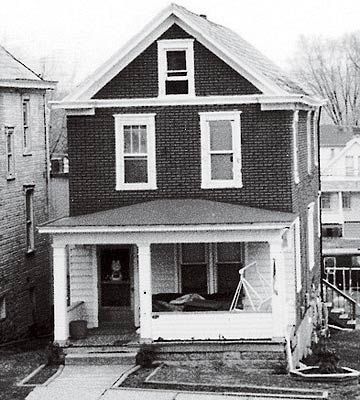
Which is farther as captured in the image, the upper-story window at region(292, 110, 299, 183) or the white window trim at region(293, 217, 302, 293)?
the white window trim at region(293, 217, 302, 293)

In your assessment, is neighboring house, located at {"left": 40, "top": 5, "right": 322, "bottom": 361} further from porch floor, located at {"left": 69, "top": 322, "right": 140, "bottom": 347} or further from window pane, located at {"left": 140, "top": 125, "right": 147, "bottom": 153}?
porch floor, located at {"left": 69, "top": 322, "right": 140, "bottom": 347}

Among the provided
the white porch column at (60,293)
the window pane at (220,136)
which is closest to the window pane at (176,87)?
the window pane at (220,136)

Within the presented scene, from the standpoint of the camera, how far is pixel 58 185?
138 ft

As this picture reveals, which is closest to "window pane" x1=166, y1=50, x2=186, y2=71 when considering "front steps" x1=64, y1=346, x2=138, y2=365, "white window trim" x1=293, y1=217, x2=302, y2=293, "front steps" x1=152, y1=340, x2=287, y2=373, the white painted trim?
the white painted trim

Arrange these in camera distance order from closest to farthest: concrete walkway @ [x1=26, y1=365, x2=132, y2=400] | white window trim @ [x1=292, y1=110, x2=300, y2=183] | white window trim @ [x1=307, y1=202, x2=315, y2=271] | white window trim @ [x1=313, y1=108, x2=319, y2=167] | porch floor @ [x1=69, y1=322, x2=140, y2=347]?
concrete walkway @ [x1=26, y1=365, x2=132, y2=400], porch floor @ [x1=69, y1=322, x2=140, y2=347], white window trim @ [x1=292, y1=110, x2=300, y2=183], white window trim @ [x1=307, y1=202, x2=315, y2=271], white window trim @ [x1=313, y1=108, x2=319, y2=167]

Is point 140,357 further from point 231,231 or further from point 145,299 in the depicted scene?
point 231,231

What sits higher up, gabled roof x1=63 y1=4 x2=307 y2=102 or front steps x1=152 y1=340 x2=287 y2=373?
gabled roof x1=63 y1=4 x2=307 y2=102

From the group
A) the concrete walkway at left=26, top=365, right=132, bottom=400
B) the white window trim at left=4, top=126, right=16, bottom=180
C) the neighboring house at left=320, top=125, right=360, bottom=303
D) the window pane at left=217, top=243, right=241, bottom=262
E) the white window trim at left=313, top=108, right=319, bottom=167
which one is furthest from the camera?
the neighboring house at left=320, top=125, right=360, bottom=303

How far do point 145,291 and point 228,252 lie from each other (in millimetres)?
3374

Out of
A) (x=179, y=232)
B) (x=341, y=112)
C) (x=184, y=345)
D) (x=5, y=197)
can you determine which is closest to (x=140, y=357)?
(x=184, y=345)

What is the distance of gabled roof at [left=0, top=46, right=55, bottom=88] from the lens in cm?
3259

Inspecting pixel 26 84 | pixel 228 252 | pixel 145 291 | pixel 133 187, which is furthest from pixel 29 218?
pixel 145 291

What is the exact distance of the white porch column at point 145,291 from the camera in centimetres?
2602

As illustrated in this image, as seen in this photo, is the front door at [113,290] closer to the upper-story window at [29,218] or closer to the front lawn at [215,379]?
the front lawn at [215,379]
